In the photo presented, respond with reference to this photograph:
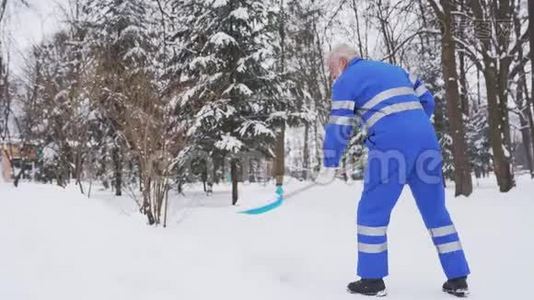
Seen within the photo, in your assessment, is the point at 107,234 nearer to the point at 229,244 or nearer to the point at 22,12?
the point at 229,244

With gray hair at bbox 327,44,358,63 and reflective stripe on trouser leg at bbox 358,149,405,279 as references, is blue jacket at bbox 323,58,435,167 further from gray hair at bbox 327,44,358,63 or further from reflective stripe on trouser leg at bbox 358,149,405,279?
reflective stripe on trouser leg at bbox 358,149,405,279

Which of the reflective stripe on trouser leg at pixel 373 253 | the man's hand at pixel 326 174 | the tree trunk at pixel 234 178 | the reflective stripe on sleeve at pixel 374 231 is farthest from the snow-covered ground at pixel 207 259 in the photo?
the tree trunk at pixel 234 178

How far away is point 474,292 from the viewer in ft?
10.6

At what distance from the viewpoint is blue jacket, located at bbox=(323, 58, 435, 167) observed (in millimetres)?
3299

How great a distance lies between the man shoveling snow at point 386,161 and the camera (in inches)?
126

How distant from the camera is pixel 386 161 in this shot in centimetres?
328

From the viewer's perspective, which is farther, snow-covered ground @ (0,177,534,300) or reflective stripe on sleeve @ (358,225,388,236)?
reflective stripe on sleeve @ (358,225,388,236)

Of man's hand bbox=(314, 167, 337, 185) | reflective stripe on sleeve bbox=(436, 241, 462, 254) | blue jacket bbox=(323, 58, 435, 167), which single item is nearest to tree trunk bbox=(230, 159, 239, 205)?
man's hand bbox=(314, 167, 337, 185)

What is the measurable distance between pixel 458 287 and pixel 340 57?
1.71 metres

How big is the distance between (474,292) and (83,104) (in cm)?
1027

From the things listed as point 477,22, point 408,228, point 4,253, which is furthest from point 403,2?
point 4,253

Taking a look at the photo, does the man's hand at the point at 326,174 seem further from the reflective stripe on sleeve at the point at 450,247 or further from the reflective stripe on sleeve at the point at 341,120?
the reflective stripe on sleeve at the point at 450,247

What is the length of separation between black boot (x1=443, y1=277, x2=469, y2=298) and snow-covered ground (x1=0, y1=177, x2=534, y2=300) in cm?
10

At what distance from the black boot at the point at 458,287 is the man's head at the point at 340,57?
1575 millimetres
